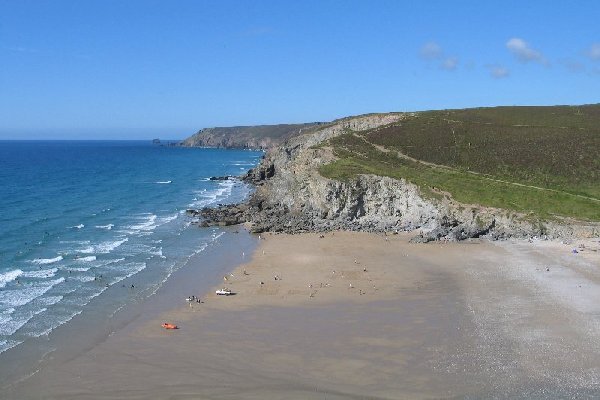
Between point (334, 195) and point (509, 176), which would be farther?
point (509, 176)

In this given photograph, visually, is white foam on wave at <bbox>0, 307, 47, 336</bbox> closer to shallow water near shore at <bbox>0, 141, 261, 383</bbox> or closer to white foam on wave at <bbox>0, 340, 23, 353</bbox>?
shallow water near shore at <bbox>0, 141, 261, 383</bbox>

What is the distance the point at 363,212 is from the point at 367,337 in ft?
120

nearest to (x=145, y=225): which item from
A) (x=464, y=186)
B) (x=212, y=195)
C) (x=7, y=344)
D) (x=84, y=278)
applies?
(x=84, y=278)

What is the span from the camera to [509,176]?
7406 cm

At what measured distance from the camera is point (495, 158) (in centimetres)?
8206

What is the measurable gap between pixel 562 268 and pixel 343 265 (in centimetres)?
1945

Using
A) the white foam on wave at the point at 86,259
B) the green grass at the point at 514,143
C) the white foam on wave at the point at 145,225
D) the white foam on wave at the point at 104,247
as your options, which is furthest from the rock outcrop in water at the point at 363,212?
the white foam on wave at the point at 86,259

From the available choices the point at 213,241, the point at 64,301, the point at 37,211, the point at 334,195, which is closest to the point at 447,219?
the point at 334,195

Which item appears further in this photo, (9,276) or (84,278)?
(84,278)

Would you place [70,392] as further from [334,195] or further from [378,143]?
[378,143]

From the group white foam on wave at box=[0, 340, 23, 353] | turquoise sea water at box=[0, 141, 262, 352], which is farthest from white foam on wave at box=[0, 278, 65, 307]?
white foam on wave at box=[0, 340, 23, 353]

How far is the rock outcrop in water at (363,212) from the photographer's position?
5852 centimetres

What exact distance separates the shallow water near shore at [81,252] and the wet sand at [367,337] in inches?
138

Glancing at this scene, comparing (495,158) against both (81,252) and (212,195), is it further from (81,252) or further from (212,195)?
(81,252)
